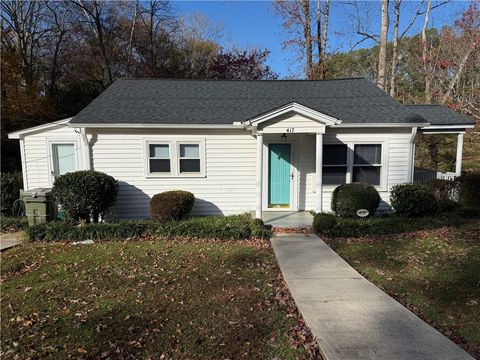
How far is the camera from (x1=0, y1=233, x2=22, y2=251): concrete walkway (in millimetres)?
7367

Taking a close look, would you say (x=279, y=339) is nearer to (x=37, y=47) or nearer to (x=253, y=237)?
(x=253, y=237)

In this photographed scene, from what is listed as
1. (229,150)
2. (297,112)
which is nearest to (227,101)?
(229,150)

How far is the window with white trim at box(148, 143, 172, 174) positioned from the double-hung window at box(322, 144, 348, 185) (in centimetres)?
477

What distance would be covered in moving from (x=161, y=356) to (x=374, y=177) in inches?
338

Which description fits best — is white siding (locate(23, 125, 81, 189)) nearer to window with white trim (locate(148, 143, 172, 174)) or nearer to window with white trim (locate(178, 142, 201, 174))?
window with white trim (locate(148, 143, 172, 174))

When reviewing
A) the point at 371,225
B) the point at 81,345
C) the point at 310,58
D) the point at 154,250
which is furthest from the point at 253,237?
the point at 310,58

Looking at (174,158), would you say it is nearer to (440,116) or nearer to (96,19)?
(440,116)

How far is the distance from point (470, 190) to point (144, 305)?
9.78m

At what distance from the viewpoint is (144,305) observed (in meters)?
4.43

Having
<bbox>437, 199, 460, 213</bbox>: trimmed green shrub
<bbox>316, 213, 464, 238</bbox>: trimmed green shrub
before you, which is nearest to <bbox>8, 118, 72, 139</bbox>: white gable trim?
<bbox>316, 213, 464, 238</bbox>: trimmed green shrub

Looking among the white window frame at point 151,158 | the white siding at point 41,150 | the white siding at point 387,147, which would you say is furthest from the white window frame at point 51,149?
the white siding at point 387,147

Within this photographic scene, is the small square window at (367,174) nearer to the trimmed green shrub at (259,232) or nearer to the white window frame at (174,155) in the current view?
the trimmed green shrub at (259,232)

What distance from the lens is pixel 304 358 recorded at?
3273 millimetres

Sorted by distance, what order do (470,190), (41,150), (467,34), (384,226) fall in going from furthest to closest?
(467,34) → (41,150) → (470,190) → (384,226)
